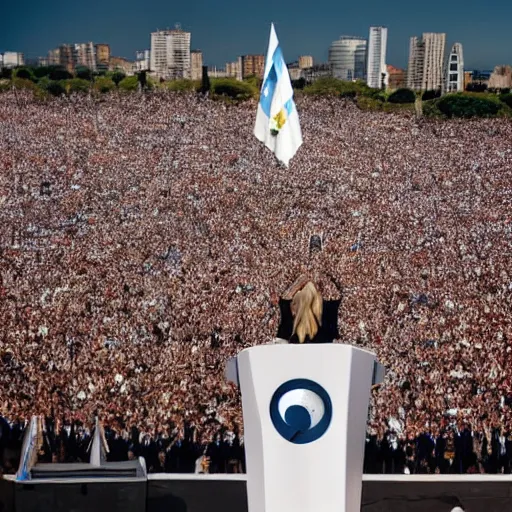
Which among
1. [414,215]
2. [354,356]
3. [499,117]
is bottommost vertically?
[354,356]

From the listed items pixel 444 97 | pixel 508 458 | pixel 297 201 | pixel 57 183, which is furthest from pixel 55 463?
pixel 444 97

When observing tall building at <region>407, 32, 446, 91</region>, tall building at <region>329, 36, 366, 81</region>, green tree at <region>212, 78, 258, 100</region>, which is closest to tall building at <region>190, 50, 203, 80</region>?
green tree at <region>212, 78, 258, 100</region>

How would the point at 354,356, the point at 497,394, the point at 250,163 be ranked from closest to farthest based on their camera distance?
the point at 354,356, the point at 497,394, the point at 250,163

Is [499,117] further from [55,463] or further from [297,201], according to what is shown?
[55,463]

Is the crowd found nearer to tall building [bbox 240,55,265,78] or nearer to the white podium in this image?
tall building [bbox 240,55,265,78]

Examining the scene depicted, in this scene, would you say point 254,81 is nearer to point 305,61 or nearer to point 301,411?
point 305,61

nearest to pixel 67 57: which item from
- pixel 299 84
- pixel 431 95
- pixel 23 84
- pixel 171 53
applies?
pixel 23 84
